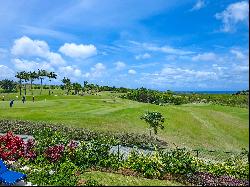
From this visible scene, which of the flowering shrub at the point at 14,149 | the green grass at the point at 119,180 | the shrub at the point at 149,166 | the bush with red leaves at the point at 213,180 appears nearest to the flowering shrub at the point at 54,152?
the flowering shrub at the point at 14,149

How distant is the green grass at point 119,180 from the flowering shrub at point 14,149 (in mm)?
5260

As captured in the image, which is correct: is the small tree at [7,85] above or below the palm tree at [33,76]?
below

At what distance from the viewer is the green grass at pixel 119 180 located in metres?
19.8

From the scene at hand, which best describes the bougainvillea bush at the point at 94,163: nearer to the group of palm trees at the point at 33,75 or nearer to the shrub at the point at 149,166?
the shrub at the point at 149,166

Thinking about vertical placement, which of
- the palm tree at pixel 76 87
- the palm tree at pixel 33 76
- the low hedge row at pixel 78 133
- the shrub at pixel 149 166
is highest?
the palm tree at pixel 33 76

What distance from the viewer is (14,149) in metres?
26.5

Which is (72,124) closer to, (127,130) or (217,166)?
(127,130)

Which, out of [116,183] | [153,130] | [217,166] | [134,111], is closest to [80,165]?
[116,183]

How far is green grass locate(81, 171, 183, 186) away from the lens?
19781mm

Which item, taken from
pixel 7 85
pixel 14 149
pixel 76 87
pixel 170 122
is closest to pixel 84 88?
pixel 76 87

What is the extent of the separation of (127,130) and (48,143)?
29.4 m

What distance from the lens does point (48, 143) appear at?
26.2 m

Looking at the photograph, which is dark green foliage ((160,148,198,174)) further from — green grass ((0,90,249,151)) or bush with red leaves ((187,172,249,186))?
green grass ((0,90,249,151))

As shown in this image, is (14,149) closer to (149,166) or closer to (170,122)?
(149,166)
